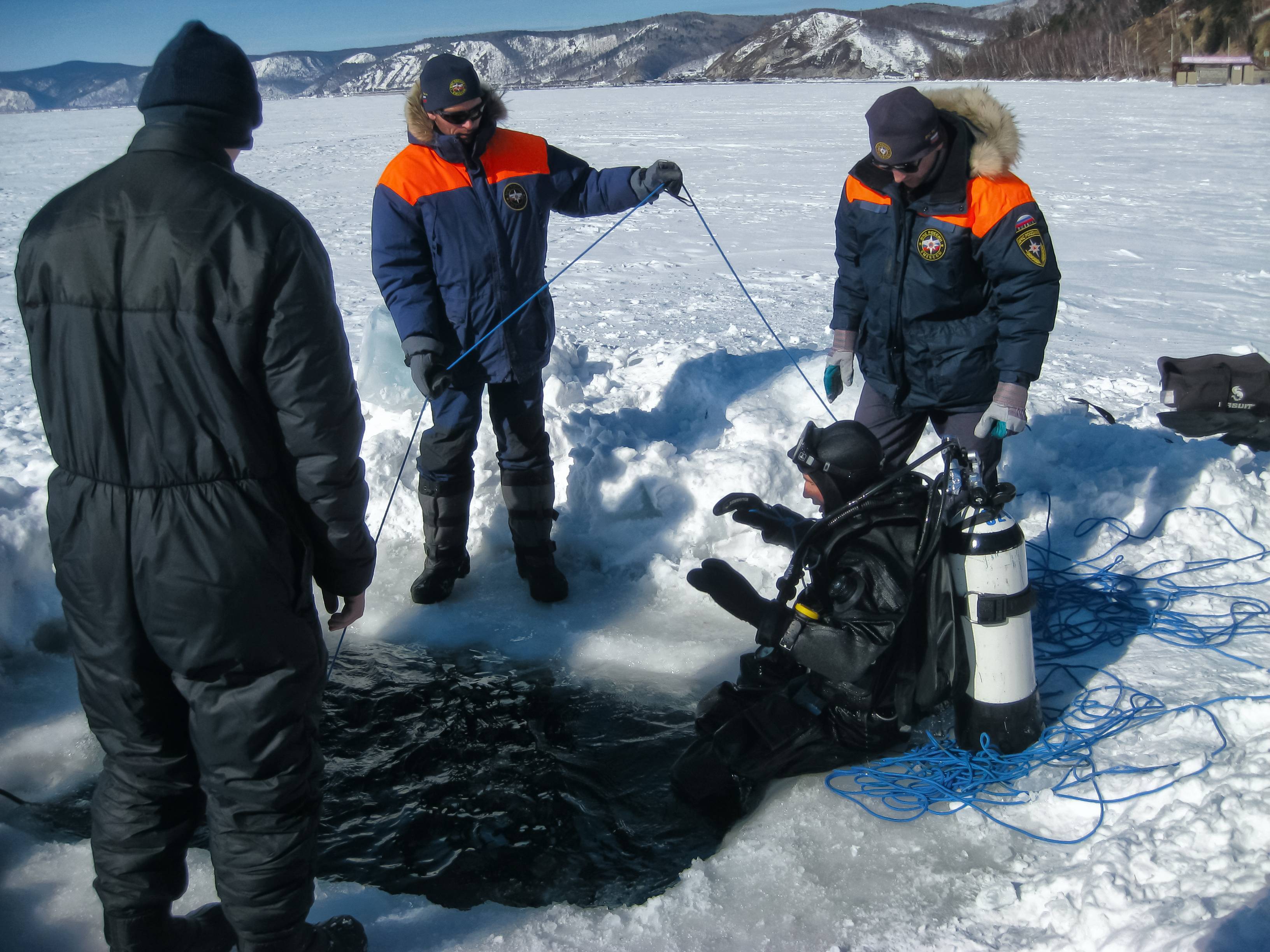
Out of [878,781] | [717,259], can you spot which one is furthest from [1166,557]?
[717,259]

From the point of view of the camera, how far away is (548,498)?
359cm

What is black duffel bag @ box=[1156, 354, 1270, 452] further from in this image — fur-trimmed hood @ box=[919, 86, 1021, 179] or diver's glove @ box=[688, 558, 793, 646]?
diver's glove @ box=[688, 558, 793, 646]

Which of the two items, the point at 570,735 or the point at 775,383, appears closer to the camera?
the point at 570,735

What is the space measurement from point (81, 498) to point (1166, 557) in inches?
140

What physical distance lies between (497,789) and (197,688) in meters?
1.17

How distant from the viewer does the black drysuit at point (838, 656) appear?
7.62ft

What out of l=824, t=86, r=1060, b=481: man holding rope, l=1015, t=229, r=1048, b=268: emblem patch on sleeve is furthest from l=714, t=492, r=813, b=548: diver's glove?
l=1015, t=229, r=1048, b=268: emblem patch on sleeve

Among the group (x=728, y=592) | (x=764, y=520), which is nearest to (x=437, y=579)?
(x=728, y=592)

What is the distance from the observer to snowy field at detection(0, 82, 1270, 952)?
2.12m

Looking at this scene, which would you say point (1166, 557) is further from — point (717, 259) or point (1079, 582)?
point (717, 259)

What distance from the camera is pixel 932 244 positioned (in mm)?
2740

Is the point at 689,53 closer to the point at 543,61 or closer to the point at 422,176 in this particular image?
the point at 543,61

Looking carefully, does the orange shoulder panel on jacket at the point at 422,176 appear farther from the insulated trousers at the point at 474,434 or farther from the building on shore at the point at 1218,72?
the building on shore at the point at 1218,72

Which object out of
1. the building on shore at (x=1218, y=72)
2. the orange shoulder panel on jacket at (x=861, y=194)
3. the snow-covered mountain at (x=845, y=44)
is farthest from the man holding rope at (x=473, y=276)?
the snow-covered mountain at (x=845, y=44)
